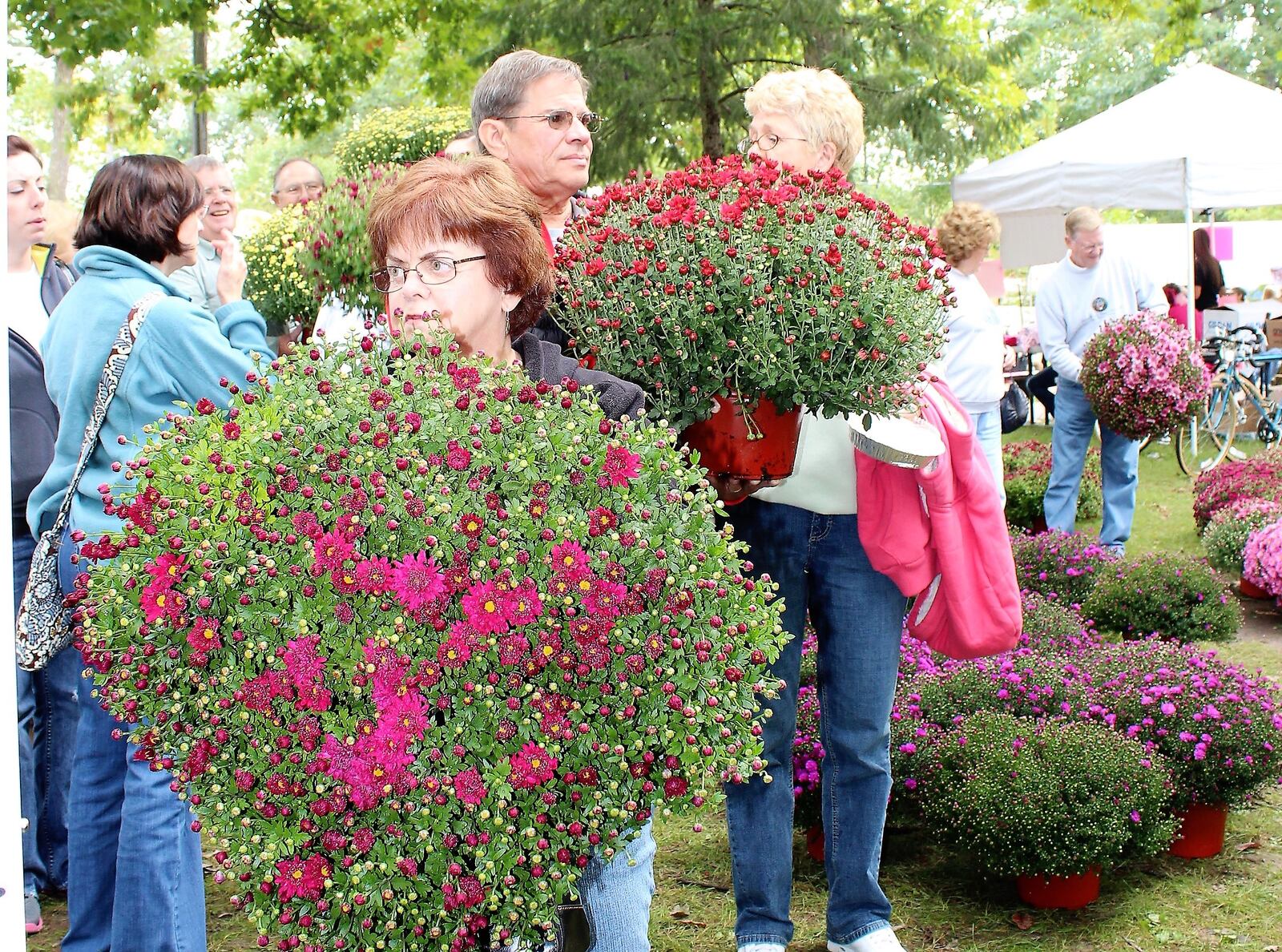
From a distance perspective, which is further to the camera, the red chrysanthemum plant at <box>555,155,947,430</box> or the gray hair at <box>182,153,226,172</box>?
the gray hair at <box>182,153,226,172</box>

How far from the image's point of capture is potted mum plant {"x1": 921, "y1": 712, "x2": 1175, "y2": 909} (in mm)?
3848

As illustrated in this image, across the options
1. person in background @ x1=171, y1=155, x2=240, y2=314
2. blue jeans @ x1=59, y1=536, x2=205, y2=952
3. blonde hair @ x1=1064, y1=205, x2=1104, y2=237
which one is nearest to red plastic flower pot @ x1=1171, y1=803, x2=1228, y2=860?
blue jeans @ x1=59, y1=536, x2=205, y2=952

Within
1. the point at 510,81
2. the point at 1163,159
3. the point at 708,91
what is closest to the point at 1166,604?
the point at 510,81

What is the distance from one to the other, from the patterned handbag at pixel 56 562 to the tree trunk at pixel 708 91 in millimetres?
10003

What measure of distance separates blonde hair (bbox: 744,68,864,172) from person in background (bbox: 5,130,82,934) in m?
2.23

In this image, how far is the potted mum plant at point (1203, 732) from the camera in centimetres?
430

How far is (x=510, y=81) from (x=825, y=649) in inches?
60.8

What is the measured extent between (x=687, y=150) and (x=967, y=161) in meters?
3.01

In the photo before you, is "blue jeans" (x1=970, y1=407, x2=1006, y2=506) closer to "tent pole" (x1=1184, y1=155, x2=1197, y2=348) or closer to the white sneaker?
the white sneaker

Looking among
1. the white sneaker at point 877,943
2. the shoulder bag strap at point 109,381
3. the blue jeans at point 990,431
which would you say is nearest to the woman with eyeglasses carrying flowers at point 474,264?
the shoulder bag strap at point 109,381

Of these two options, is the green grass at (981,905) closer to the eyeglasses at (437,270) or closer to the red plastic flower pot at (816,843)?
the red plastic flower pot at (816,843)

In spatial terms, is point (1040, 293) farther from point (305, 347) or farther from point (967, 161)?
point (305, 347)

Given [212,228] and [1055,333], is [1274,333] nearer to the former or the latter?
[1055,333]

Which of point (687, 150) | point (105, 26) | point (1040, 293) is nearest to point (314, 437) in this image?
point (1040, 293)
